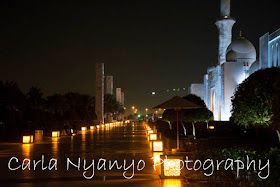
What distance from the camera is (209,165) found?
9.91 m

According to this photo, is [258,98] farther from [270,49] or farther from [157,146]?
[270,49]

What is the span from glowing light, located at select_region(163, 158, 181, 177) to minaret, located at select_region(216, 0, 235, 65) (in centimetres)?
5255

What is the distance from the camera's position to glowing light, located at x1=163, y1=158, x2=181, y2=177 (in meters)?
10.1

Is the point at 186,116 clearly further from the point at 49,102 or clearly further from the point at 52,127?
the point at 49,102

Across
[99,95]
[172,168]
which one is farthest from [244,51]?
[172,168]

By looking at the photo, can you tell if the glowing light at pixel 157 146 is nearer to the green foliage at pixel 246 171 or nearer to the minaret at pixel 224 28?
the green foliage at pixel 246 171

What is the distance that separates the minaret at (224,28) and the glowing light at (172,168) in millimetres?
52551

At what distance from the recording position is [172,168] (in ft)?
33.1

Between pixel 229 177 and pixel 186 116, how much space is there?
2004 centimetres

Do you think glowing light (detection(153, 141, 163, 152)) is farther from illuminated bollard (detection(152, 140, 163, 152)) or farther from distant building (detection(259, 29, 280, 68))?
distant building (detection(259, 29, 280, 68))

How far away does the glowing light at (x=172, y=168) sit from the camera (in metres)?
10.1

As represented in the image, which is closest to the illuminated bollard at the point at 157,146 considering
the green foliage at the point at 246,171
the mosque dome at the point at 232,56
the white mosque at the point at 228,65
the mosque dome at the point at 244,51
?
the green foliage at the point at 246,171

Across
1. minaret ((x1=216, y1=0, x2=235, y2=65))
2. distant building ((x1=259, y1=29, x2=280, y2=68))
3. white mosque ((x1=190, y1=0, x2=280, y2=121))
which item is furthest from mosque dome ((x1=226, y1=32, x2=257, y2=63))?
distant building ((x1=259, y1=29, x2=280, y2=68))

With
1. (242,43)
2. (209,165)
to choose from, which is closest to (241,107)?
(209,165)
